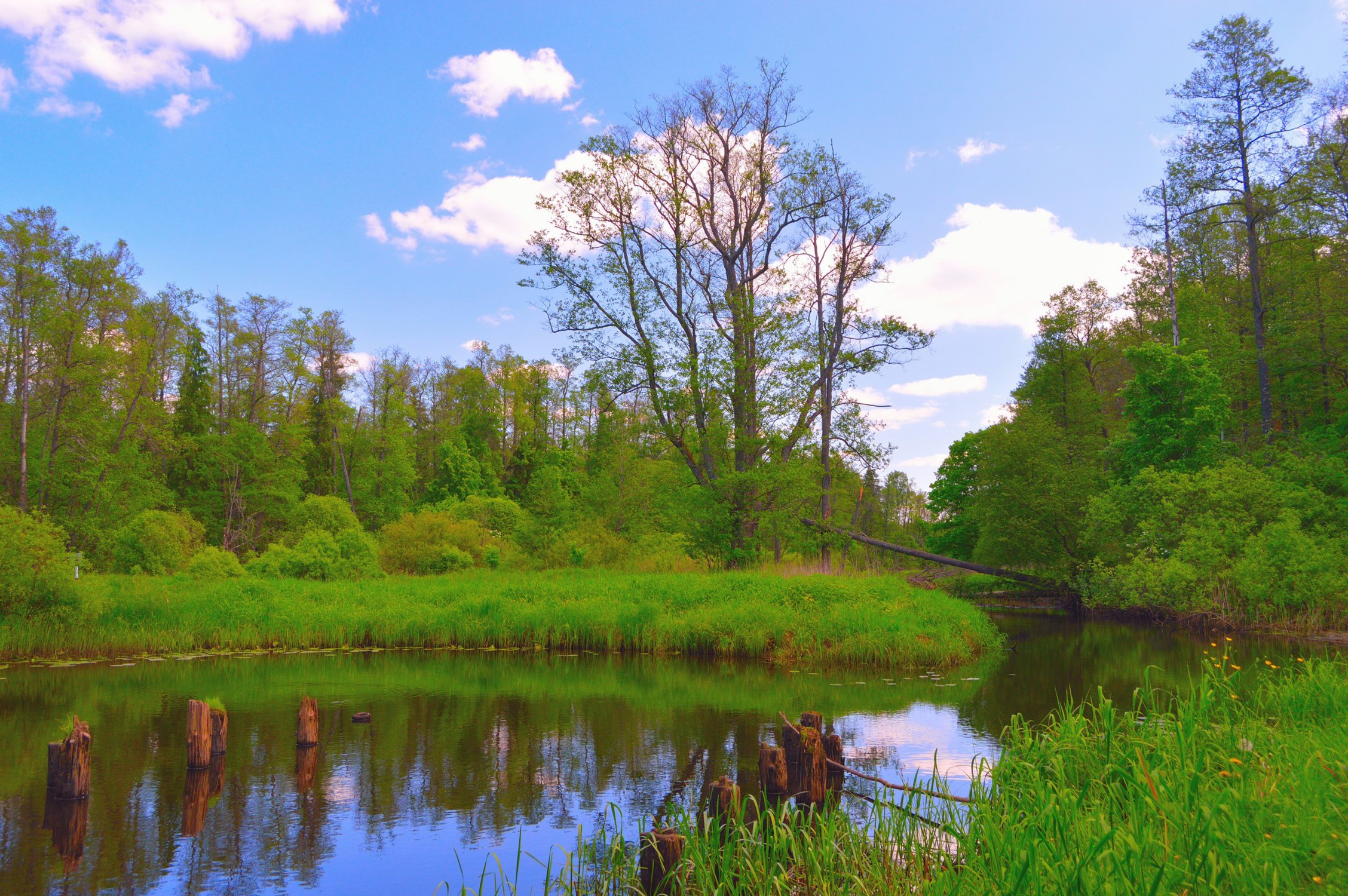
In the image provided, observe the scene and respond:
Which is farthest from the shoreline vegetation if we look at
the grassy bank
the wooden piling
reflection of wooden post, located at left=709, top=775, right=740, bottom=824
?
the grassy bank

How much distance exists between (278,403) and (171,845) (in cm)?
4390

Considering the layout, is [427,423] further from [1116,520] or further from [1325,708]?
[1325,708]

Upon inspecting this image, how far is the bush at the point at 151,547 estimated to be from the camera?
75.2 feet

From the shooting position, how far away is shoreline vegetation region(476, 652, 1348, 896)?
3305 mm

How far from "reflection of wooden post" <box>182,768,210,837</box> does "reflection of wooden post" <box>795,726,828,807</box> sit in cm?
533

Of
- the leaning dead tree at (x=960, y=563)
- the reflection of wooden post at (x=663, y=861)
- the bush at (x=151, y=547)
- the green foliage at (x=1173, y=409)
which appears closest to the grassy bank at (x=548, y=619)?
the bush at (x=151, y=547)

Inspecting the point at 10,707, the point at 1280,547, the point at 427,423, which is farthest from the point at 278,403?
the point at 1280,547

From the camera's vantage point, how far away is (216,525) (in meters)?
41.2

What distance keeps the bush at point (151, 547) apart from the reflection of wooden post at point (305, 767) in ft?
55.1

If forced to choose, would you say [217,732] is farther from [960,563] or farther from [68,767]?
[960,563]

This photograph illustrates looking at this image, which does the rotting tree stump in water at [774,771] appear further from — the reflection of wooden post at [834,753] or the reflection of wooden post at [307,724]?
the reflection of wooden post at [307,724]

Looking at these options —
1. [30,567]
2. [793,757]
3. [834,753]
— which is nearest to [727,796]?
[793,757]

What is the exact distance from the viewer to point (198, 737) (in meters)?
8.30

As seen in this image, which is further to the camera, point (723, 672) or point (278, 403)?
point (278, 403)
